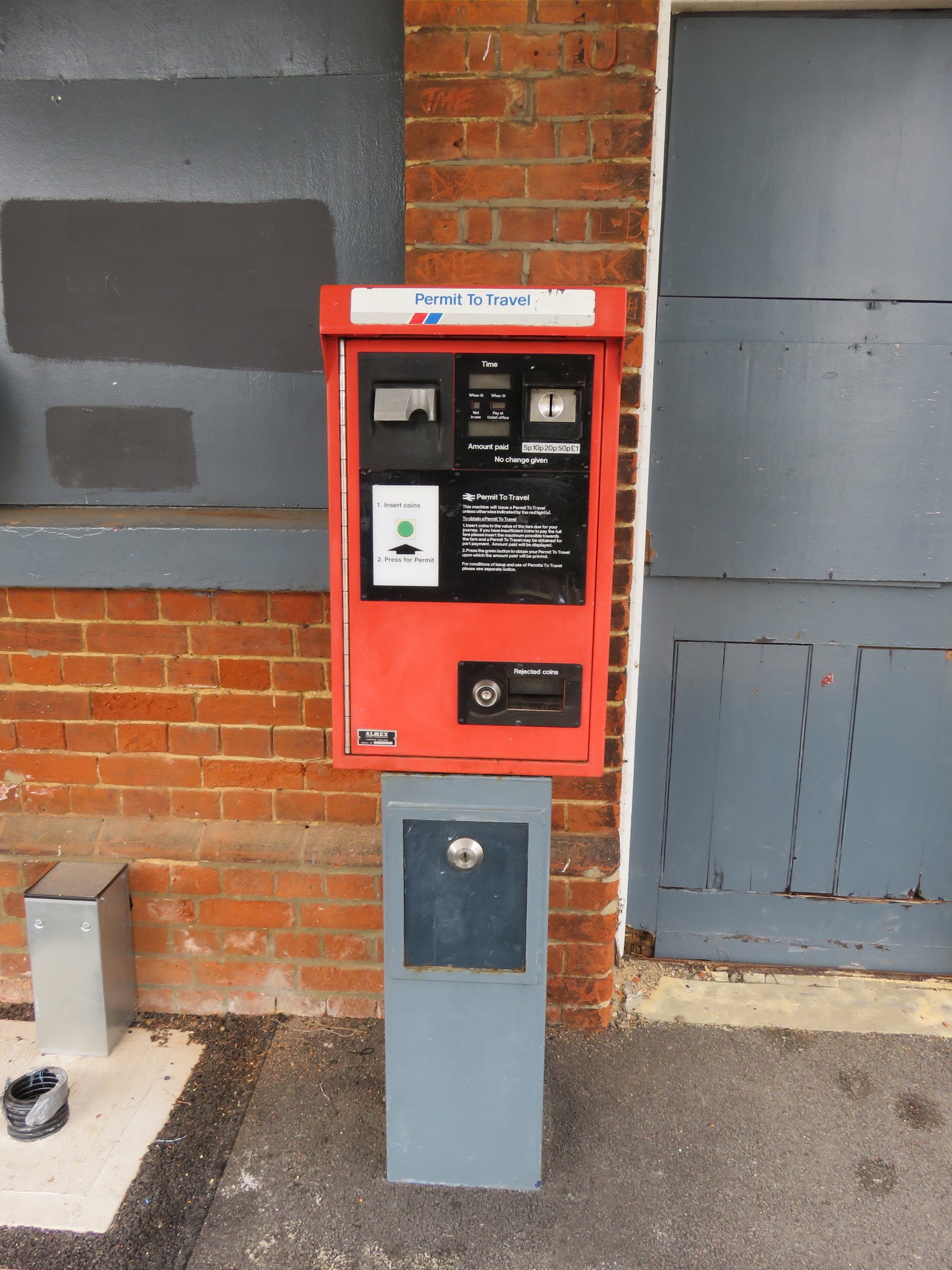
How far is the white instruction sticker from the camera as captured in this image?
1594mm

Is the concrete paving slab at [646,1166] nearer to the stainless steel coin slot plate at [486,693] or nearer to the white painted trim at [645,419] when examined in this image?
the white painted trim at [645,419]

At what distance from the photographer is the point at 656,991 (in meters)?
2.69

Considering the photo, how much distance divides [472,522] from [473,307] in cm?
41

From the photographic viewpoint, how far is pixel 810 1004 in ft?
8.65

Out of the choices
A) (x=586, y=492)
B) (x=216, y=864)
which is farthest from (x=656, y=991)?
(x=586, y=492)

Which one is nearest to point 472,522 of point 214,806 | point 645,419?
point 645,419

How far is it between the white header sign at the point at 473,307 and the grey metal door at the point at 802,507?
1.01 metres

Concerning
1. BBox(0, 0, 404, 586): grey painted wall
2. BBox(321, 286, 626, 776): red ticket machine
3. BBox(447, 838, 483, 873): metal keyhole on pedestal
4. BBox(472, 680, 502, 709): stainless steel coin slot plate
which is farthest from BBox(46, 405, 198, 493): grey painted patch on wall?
BBox(447, 838, 483, 873): metal keyhole on pedestal

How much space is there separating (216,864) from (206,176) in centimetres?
209

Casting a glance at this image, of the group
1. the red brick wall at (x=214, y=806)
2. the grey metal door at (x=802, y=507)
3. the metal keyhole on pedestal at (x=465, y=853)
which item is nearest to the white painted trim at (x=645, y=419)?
the grey metal door at (x=802, y=507)

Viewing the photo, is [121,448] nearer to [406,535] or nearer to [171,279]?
[171,279]

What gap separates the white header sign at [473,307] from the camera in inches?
59.2

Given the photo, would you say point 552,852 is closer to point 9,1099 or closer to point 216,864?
point 216,864

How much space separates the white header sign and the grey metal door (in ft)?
3.32
